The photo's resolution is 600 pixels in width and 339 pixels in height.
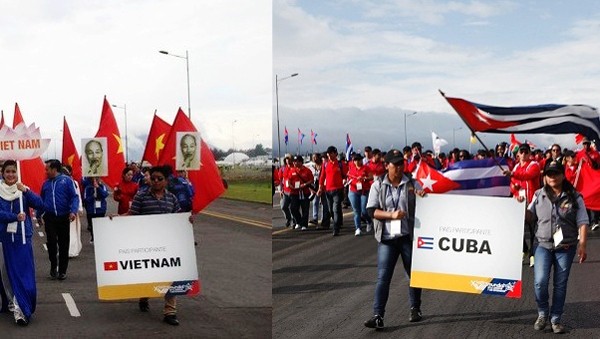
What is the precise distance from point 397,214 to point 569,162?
9230mm

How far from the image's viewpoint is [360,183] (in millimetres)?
16641

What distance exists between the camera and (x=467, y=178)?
9.70 m

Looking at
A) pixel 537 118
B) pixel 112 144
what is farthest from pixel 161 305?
pixel 112 144

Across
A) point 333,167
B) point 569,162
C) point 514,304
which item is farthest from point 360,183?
point 514,304

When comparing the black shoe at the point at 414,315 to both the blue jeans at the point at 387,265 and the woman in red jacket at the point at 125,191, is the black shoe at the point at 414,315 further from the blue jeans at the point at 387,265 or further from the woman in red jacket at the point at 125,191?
the woman in red jacket at the point at 125,191

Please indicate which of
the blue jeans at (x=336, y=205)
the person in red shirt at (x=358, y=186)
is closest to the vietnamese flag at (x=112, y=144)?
the blue jeans at (x=336, y=205)

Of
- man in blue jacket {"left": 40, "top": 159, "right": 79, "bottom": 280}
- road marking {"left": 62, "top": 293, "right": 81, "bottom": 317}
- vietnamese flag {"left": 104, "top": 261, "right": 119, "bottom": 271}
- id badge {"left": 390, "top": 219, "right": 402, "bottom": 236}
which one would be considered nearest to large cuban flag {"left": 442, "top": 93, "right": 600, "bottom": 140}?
id badge {"left": 390, "top": 219, "right": 402, "bottom": 236}

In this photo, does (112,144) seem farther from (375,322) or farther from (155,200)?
(375,322)

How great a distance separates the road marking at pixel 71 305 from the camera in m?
9.16

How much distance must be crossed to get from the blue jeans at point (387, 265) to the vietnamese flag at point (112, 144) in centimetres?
1073

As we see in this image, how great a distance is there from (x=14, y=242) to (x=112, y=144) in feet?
31.2

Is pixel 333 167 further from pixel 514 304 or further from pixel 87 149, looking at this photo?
pixel 514 304

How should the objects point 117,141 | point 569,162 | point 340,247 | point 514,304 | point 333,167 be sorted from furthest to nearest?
point 117,141
point 333,167
point 569,162
point 340,247
point 514,304

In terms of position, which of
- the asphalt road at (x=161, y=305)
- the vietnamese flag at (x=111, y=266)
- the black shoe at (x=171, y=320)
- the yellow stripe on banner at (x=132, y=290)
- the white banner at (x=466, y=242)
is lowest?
the asphalt road at (x=161, y=305)
